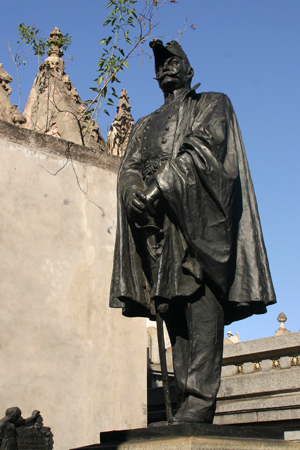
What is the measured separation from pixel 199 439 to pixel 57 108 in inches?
330

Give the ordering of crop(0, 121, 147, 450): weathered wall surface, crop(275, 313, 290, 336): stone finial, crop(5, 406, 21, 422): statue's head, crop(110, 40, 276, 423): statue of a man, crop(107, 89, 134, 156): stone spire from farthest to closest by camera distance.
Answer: crop(275, 313, 290, 336): stone finial, crop(107, 89, 134, 156): stone spire, crop(0, 121, 147, 450): weathered wall surface, crop(5, 406, 21, 422): statue's head, crop(110, 40, 276, 423): statue of a man

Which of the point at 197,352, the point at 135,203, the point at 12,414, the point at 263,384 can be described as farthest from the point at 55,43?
the point at 197,352

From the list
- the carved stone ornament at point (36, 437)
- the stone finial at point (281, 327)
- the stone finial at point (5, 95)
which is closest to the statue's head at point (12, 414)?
the carved stone ornament at point (36, 437)

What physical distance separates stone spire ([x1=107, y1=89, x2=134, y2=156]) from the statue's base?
8.16 m

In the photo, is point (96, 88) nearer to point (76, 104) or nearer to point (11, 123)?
point (76, 104)

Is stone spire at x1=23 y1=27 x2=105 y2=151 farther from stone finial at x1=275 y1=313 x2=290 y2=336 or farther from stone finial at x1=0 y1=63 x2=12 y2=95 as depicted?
stone finial at x1=275 y1=313 x2=290 y2=336

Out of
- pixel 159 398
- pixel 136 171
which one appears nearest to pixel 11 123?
pixel 159 398

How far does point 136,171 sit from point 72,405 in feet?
17.1

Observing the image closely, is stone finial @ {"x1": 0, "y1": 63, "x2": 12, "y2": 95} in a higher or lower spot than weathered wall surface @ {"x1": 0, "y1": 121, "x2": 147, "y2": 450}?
higher

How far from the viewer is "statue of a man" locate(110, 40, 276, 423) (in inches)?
161

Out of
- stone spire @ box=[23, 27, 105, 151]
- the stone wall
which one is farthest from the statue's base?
stone spire @ box=[23, 27, 105, 151]

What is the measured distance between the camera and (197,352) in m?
4.08

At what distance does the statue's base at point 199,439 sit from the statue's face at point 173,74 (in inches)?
100

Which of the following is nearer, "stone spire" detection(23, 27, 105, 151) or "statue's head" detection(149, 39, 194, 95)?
"statue's head" detection(149, 39, 194, 95)
